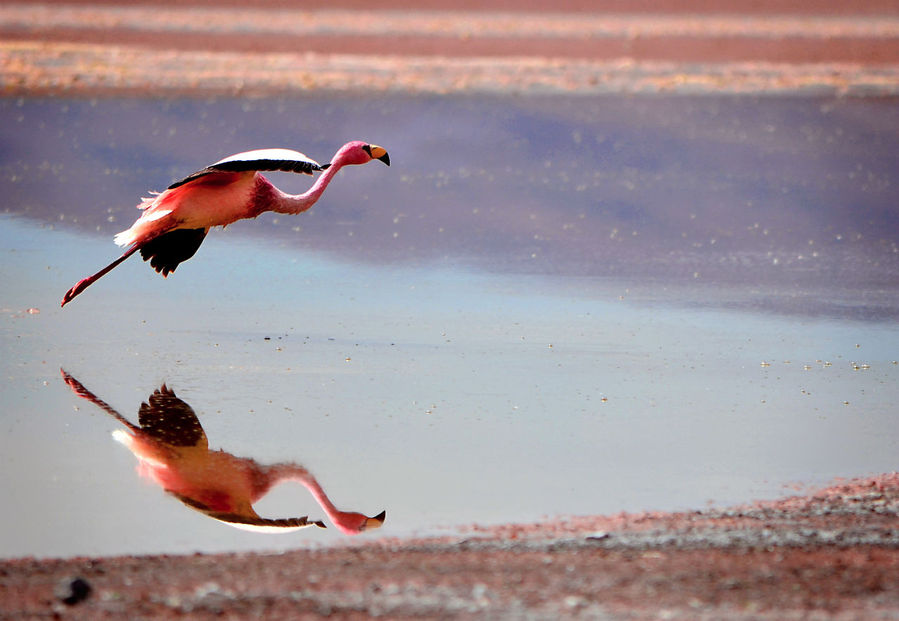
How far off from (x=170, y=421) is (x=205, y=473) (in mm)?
807

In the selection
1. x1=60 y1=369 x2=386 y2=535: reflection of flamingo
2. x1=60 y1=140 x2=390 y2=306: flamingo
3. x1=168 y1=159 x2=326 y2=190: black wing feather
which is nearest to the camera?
x1=60 y1=369 x2=386 y2=535: reflection of flamingo

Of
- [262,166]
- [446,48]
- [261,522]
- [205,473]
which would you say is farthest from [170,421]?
[446,48]

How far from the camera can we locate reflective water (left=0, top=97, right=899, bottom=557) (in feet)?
21.1

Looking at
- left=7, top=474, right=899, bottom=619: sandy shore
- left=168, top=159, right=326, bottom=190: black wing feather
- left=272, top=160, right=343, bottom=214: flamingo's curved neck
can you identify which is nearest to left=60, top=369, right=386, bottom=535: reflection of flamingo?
left=7, top=474, right=899, bottom=619: sandy shore

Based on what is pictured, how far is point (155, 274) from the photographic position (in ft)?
34.8

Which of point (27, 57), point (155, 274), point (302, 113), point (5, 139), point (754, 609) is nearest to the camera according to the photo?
point (754, 609)

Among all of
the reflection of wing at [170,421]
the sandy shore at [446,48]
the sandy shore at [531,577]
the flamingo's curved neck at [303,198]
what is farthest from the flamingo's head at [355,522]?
the sandy shore at [446,48]

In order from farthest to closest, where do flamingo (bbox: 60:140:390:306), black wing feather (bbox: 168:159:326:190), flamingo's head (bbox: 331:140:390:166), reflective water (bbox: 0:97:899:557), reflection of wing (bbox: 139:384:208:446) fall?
flamingo's head (bbox: 331:140:390:166)
flamingo (bbox: 60:140:390:306)
black wing feather (bbox: 168:159:326:190)
reflection of wing (bbox: 139:384:208:446)
reflective water (bbox: 0:97:899:557)

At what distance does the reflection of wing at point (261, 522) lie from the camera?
19.0 feet

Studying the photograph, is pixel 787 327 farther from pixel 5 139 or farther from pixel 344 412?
pixel 5 139

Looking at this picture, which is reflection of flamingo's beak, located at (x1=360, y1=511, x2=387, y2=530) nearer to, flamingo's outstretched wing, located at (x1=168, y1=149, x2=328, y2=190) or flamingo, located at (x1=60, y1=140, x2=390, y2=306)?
flamingo's outstretched wing, located at (x1=168, y1=149, x2=328, y2=190)

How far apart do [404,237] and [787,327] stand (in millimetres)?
3780

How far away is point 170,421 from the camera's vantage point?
717cm

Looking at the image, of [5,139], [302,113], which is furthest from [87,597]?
[302,113]
